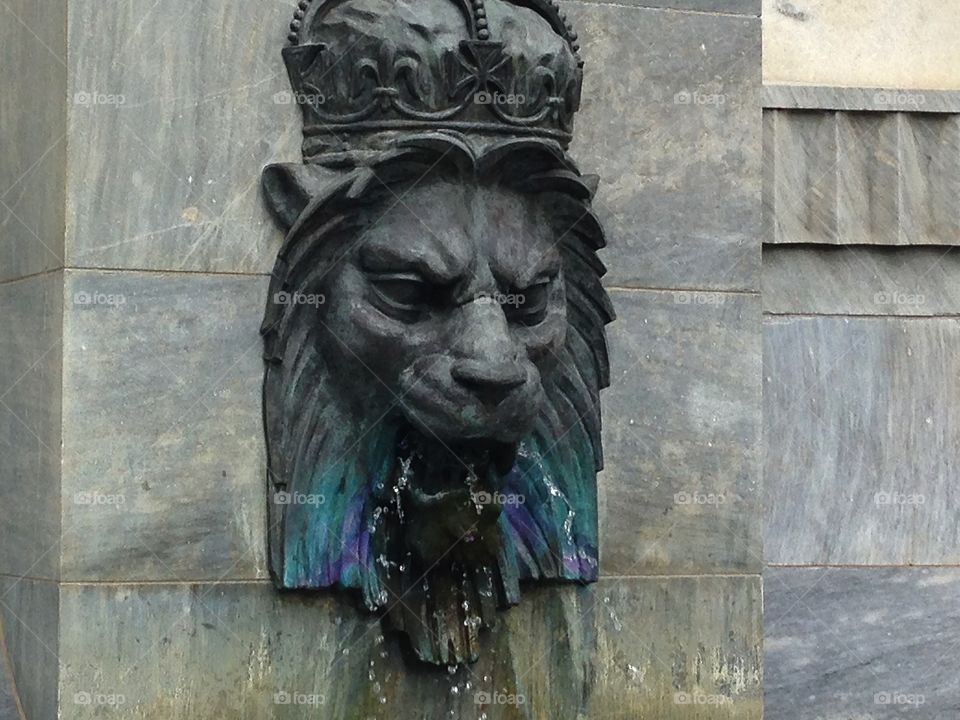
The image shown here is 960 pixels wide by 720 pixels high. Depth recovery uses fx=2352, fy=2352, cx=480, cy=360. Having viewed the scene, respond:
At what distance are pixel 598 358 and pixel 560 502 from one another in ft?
1.53

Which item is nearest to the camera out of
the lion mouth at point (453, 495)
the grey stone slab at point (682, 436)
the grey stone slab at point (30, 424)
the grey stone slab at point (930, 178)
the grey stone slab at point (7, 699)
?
the grey stone slab at point (30, 424)

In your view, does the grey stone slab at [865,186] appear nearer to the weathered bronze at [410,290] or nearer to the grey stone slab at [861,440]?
the grey stone slab at [861,440]

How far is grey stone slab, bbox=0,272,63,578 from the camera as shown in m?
6.82

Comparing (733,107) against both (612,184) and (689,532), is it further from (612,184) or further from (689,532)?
(689,532)

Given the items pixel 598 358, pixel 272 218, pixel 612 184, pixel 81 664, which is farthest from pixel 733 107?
pixel 81 664

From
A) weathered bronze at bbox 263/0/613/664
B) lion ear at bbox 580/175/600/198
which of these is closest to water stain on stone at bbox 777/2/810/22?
lion ear at bbox 580/175/600/198

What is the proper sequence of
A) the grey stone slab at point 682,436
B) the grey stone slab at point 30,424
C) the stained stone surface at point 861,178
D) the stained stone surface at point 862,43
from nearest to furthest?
the grey stone slab at point 30,424 < the grey stone slab at point 682,436 < the stained stone surface at point 861,178 < the stained stone surface at point 862,43

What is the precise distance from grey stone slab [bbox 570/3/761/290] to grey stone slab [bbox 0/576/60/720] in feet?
6.74

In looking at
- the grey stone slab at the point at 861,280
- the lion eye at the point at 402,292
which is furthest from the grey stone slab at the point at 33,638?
the grey stone slab at the point at 861,280

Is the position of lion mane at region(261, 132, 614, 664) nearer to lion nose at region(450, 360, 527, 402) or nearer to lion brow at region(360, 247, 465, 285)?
lion brow at region(360, 247, 465, 285)

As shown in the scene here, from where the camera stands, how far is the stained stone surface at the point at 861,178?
841 centimetres

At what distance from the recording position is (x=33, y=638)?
22.9 ft

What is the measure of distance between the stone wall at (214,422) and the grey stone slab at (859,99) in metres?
0.93

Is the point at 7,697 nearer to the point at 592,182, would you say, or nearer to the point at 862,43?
the point at 592,182
